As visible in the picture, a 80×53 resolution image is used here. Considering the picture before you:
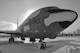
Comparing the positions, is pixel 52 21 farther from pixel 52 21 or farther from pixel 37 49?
pixel 37 49

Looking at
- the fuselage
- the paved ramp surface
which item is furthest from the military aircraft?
the paved ramp surface

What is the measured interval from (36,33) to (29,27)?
1692 millimetres

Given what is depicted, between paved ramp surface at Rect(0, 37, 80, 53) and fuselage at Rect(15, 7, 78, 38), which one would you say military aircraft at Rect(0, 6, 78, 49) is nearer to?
fuselage at Rect(15, 7, 78, 38)

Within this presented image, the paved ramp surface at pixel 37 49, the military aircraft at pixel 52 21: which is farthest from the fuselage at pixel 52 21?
the paved ramp surface at pixel 37 49

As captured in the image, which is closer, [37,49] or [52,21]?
[52,21]

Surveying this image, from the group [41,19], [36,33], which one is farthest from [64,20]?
[36,33]

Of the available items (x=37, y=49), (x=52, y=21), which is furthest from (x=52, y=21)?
(x=37, y=49)

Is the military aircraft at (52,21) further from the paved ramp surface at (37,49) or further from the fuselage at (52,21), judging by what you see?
the paved ramp surface at (37,49)

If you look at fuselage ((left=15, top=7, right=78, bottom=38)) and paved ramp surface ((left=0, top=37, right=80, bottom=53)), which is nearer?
paved ramp surface ((left=0, top=37, right=80, bottom=53))

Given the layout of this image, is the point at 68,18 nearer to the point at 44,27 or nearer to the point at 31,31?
the point at 44,27

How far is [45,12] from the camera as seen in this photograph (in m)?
9.59

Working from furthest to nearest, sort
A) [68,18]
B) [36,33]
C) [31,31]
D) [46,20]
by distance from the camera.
A: [31,31]
[36,33]
[46,20]
[68,18]

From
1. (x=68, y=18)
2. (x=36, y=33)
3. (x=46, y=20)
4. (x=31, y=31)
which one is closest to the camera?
(x=68, y=18)

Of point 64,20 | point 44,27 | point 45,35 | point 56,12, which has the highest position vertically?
point 56,12
